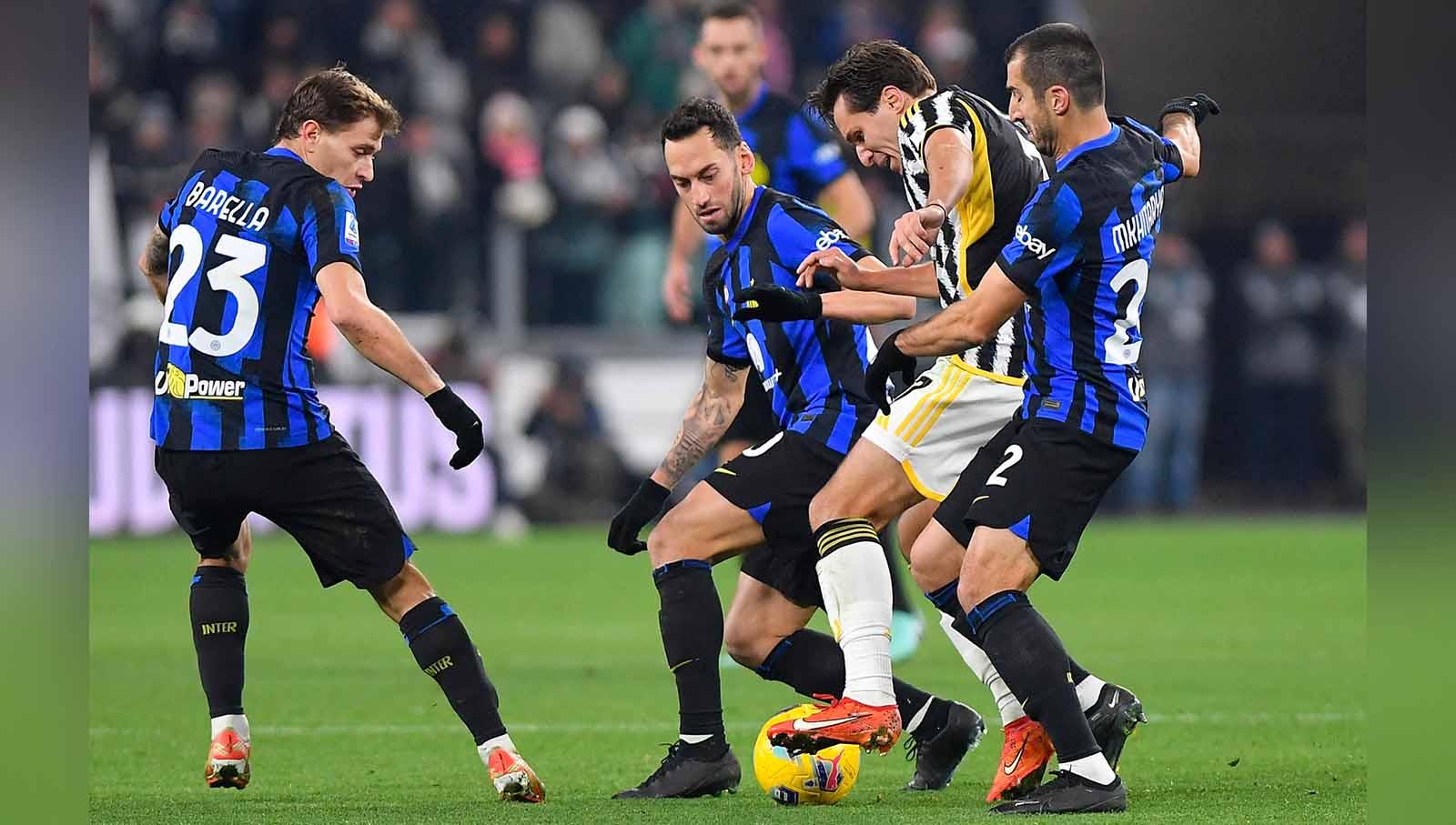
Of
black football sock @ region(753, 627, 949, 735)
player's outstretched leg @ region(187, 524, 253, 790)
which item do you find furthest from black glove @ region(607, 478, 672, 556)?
player's outstretched leg @ region(187, 524, 253, 790)

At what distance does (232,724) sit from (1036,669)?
7.07 feet

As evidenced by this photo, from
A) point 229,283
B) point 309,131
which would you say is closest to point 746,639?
point 229,283

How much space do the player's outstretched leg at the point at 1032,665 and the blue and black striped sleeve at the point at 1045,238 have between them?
0.60m

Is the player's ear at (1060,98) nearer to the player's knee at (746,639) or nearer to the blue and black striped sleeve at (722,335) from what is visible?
the blue and black striped sleeve at (722,335)

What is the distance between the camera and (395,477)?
1423cm

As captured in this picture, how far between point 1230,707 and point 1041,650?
2.83 m

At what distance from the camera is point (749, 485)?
4965mm

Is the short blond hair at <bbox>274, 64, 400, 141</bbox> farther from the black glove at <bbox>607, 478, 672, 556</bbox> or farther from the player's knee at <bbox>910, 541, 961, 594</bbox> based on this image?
the player's knee at <bbox>910, 541, 961, 594</bbox>

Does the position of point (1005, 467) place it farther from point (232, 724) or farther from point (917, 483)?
point (232, 724)

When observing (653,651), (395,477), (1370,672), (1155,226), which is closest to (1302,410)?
(395,477)

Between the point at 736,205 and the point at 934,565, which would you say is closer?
the point at 934,565

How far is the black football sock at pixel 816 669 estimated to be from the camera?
507 cm

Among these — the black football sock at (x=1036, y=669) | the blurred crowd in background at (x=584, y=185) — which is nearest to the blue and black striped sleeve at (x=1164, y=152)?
the black football sock at (x=1036, y=669)

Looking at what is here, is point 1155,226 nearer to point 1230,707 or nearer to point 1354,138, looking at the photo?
point 1230,707
